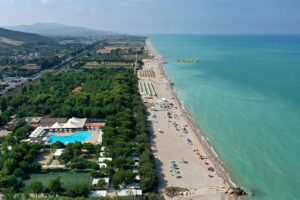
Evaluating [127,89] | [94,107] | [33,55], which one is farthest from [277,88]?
[33,55]

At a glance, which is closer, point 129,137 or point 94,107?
point 129,137

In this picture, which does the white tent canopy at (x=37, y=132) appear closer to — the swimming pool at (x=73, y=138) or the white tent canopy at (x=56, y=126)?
the white tent canopy at (x=56, y=126)

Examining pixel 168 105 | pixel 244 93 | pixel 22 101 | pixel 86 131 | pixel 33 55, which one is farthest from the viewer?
pixel 33 55

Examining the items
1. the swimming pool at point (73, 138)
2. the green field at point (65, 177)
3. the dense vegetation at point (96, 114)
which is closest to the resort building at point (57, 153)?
the dense vegetation at point (96, 114)

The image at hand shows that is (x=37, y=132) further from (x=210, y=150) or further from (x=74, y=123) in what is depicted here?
(x=210, y=150)

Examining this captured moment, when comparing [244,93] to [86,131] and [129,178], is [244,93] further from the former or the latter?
[129,178]

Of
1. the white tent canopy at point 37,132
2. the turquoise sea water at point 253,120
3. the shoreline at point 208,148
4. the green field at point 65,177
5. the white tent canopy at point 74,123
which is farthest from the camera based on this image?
the white tent canopy at point 74,123
